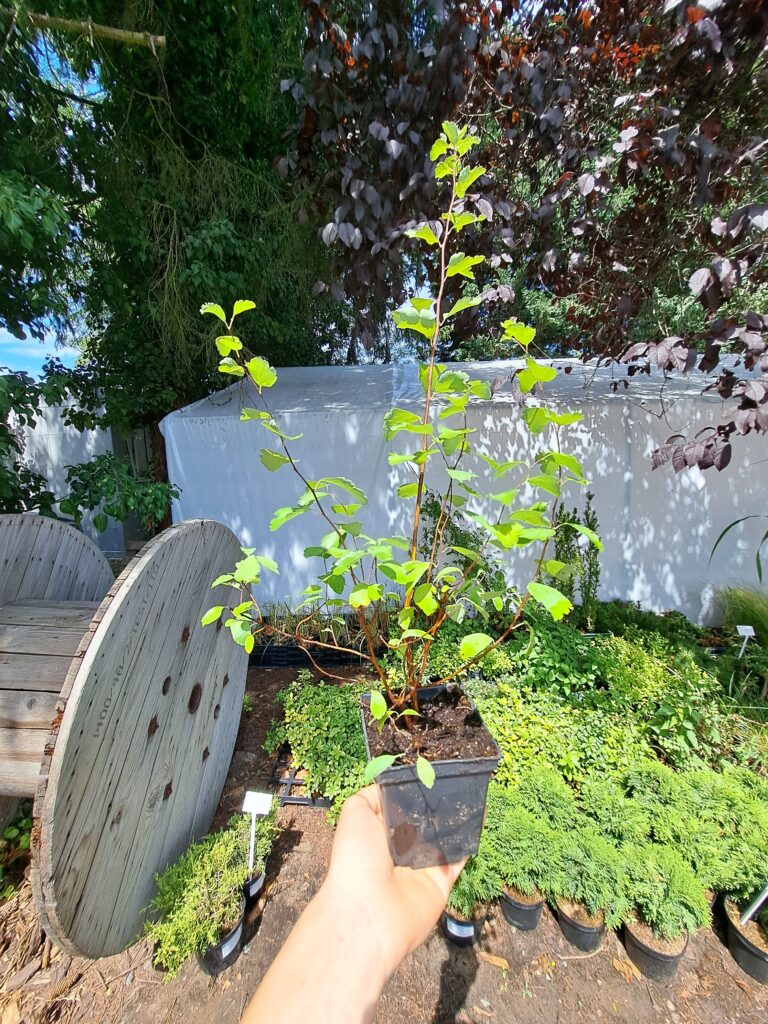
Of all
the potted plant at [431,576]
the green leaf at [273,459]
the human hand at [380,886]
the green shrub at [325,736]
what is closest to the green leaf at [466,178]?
the potted plant at [431,576]

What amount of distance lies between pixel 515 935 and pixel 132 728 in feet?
5.97

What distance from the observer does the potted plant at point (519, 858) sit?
1771mm

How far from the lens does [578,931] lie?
1.72m

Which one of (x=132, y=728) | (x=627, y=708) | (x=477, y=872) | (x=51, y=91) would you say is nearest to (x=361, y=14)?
(x=51, y=91)

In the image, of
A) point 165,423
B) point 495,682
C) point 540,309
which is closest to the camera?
point 495,682

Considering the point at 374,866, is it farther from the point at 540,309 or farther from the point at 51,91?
the point at 540,309

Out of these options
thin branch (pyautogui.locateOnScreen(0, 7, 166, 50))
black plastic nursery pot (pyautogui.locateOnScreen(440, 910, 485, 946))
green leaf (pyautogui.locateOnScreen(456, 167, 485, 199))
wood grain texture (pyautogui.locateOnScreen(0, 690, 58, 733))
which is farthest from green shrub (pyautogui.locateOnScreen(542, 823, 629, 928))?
thin branch (pyautogui.locateOnScreen(0, 7, 166, 50))

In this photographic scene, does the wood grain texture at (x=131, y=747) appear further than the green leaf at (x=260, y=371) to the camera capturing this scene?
Yes

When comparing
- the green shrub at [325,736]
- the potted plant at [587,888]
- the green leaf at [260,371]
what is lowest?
the potted plant at [587,888]

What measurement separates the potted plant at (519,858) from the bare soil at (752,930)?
75 centimetres

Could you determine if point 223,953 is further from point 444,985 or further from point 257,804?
point 444,985

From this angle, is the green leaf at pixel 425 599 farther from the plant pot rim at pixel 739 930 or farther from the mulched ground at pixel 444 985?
the plant pot rim at pixel 739 930

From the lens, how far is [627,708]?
8.26ft

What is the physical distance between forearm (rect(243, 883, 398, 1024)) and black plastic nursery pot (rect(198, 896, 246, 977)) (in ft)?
3.46
